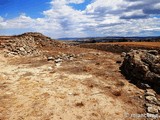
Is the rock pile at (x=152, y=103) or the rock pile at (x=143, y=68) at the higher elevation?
the rock pile at (x=143, y=68)

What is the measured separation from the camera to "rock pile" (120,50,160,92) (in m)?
18.2

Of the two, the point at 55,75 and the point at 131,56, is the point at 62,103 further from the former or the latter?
the point at 131,56

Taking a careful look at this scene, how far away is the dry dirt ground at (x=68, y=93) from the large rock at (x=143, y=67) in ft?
3.26

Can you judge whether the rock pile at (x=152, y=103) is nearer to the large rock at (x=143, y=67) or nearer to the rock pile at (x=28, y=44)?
the large rock at (x=143, y=67)

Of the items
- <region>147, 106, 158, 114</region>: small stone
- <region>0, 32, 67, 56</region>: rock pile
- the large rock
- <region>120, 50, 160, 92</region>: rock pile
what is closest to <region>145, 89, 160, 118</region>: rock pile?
<region>147, 106, 158, 114</region>: small stone

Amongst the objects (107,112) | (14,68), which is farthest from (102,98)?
(14,68)

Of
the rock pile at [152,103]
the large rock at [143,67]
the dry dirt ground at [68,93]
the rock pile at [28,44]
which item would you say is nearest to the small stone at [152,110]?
the rock pile at [152,103]

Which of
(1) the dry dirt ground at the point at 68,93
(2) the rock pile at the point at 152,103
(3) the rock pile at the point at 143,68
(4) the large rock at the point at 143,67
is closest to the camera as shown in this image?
(1) the dry dirt ground at the point at 68,93

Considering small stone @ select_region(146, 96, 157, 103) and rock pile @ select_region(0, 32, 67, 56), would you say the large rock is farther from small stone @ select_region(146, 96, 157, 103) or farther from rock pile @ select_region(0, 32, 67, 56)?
rock pile @ select_region(0, 32, 67, 56)

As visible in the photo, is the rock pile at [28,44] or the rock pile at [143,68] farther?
the rock pile at [28,44]

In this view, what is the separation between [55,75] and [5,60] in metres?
9.67

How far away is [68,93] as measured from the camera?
55.1 ft

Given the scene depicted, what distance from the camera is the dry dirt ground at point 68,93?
14.0 metres

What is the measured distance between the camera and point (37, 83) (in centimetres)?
1891
